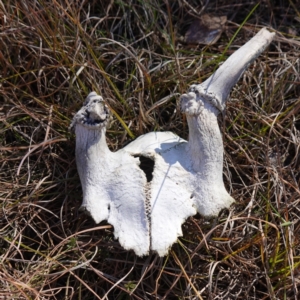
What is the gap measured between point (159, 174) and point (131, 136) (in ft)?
1.13

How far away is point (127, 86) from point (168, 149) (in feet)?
1.50

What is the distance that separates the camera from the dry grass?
5.98 ft

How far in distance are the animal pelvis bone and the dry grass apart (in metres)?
0.15

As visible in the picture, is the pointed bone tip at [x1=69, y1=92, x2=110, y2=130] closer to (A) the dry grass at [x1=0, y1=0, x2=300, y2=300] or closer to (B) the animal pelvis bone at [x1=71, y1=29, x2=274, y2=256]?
(B) the animal pelvis bone at [x1=71, y1=29, x2=274, y2=256]

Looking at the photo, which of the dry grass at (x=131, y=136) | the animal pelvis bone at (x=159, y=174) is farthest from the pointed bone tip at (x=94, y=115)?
the dry grass at (x=131, y=136)

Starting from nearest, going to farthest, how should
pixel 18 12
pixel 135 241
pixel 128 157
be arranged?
pixel 135 241, pixel 128 157, pixel 18 12

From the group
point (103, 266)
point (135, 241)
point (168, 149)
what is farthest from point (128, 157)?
point (103, 266)

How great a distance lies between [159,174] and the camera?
5.59ft

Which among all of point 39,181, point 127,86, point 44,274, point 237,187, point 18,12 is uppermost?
point 18,12

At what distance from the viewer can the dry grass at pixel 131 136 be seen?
182 centimetres

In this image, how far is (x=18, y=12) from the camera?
207cm

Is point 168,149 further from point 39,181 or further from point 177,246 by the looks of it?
point 39,181

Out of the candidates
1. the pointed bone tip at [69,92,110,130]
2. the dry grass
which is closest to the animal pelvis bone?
the pointed bone tip at [69,92,110,130]

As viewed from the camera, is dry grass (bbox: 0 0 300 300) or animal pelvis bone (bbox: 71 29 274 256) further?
dry grass (bbox: 0 0 300 300)
